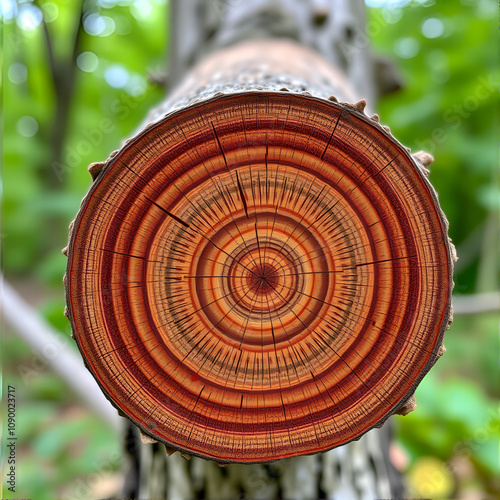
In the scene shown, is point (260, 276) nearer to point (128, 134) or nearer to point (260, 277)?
point (260, 277)

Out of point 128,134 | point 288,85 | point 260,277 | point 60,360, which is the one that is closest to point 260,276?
point 260,277

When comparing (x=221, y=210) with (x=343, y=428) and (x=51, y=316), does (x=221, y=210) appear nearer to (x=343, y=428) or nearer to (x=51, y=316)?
(x=343, y=428)

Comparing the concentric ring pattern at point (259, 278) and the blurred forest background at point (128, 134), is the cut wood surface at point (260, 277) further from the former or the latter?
the blurred forest background at point (128, 134)

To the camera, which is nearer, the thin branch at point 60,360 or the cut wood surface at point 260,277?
the cut wood surface at point 260,277

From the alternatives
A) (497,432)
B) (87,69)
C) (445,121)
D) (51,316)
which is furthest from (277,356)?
(87,69)

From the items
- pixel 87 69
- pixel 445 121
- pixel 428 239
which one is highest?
pixel 87 69

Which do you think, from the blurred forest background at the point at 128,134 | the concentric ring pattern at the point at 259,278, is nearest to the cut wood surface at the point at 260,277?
the concentric ring pattern at the point at 259,278
